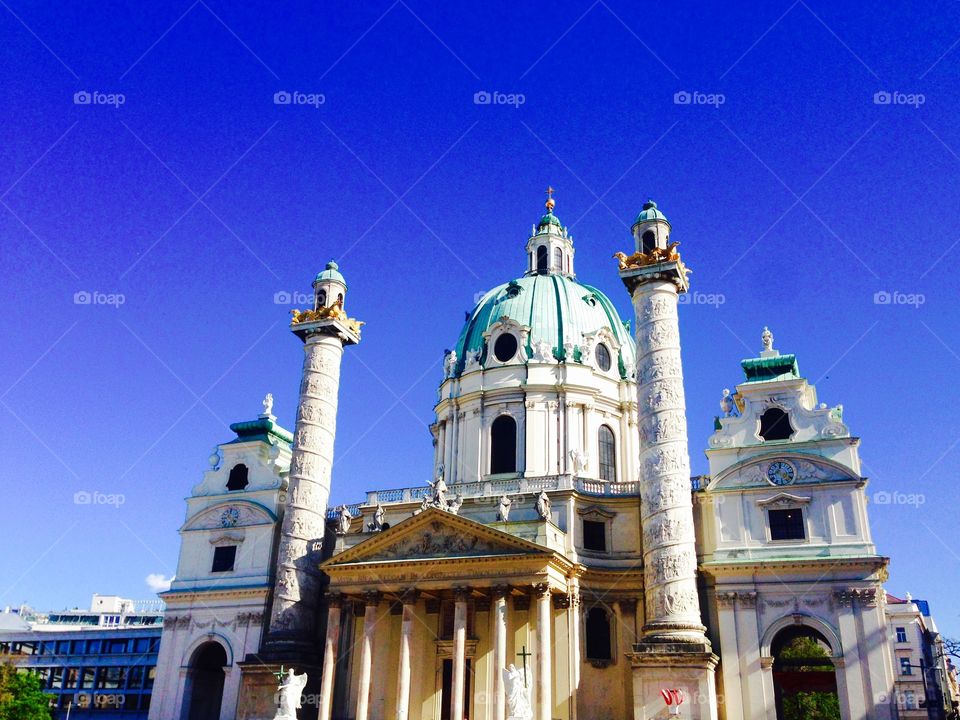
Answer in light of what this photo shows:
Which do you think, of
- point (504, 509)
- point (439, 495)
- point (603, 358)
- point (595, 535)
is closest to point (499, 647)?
point (504, 509)

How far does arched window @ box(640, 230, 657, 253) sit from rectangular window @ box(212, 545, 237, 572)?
24138 millimetres

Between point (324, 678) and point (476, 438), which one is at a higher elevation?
point (476, 438)

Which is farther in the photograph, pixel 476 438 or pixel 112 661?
pixel 112 661

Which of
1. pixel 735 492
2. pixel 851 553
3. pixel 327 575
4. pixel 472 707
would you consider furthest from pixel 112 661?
pixel 851 553

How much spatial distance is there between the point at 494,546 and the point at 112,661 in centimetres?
3777

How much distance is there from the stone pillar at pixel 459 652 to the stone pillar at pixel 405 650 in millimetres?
1755

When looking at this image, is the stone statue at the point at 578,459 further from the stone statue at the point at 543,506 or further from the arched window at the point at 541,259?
the arched window at the point at 541,259

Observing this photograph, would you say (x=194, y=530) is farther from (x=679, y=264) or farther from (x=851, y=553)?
(x=851, y=553)

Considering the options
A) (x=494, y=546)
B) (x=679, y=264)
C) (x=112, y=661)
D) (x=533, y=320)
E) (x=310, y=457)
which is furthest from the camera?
(x=112, y=661)

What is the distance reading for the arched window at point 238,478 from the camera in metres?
43.9

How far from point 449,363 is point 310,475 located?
11494 millimetres

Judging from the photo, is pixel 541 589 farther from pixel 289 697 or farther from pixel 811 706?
pixel 811 706

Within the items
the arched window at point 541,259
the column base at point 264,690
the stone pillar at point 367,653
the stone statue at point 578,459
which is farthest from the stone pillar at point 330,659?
the arched window at point 541,259

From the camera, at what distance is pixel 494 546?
3381cm
